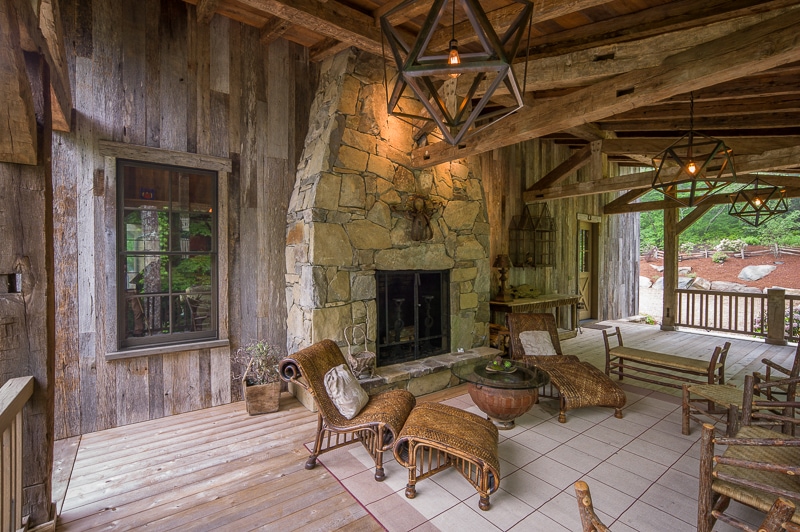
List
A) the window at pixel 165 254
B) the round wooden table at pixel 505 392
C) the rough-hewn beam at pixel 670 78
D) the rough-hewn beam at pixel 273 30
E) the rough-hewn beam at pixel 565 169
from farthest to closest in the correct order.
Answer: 1. the rough-hewn beam at pixel 565 169
2. the rough-hewn beam at pixel 273 30
3. the window at pixel 165 254
4. the round wooden table at pixel 505 392
5. the rough-hewn beam at pixel 670 78

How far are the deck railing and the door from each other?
28.0 ft

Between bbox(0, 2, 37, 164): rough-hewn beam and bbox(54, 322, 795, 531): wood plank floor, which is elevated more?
bbox(0, 2, 37, 164): rough-hewn beam

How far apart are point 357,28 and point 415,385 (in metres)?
3.48

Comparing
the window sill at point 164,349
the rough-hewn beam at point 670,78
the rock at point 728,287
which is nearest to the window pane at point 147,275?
the window sill at point 164,349

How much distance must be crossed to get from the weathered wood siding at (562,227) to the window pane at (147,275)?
413cm

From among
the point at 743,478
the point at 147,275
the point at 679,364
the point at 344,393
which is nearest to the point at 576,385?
the point at 679,364

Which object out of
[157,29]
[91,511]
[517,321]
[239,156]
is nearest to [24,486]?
[91,511]

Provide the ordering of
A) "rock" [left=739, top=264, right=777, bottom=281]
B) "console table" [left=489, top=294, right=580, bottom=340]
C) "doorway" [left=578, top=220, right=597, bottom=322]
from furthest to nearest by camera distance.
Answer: "rock" [left=739, top=264, right=777, bottom=281], "doorway" [left=578, top=220, right=597, bottom=322], "console table" [left=489, top=294, right=580, bottom=340]

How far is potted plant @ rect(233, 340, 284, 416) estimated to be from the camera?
11.6ft

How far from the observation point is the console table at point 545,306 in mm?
5777

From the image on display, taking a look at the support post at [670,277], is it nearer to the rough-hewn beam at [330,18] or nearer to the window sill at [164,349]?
the rough-hewn beam at [330,18]

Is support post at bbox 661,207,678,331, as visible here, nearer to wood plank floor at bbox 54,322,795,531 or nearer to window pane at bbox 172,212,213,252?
wood plank floor at bbox 54,322,795,531

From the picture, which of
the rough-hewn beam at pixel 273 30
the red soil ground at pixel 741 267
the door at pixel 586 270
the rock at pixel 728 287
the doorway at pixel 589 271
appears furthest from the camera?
the rock at pixel 728 287

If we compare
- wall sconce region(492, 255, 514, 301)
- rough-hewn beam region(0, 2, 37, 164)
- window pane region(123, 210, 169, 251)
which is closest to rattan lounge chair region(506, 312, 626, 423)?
wall sconce region(492, 255, 514, 301)
